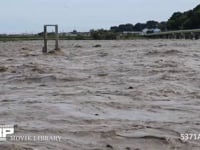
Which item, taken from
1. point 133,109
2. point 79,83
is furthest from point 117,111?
point 79,83

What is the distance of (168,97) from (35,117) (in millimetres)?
2722

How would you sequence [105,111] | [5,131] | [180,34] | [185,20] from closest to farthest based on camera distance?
[5,131] → [105,111] → [180,34] → [185,20]

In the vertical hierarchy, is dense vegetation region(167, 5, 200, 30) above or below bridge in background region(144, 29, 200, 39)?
above

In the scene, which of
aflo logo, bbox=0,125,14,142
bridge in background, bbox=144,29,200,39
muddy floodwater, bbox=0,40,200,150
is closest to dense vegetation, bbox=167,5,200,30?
bridge in background, bbox=144,29,200,39

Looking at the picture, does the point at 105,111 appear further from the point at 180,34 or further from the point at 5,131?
the point at 180,34

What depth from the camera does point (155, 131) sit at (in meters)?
5.84

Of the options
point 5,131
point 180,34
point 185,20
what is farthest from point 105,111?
point 185,20

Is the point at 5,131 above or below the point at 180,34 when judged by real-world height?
above

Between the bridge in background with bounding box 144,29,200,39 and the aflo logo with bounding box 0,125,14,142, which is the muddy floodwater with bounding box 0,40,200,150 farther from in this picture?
the bridge in background with bounding box 144,29,200,39

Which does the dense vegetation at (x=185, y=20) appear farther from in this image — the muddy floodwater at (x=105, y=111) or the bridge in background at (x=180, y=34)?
the muddy floodwater at (x=105, y=111)

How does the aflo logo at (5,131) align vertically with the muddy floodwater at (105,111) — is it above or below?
above

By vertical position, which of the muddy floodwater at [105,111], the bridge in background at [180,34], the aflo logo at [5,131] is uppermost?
the aflo logo at [5,131]

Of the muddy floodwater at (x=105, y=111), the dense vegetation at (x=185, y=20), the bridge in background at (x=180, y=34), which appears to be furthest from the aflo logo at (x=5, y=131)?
the dense vegetation at (x=185, y=20)

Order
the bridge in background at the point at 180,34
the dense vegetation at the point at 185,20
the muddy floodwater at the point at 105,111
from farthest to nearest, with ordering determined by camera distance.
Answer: the dense vegetation at the point at 185,20
the bridge in background at the point at 180,34
the muddy floodwater at the point at 105,111
